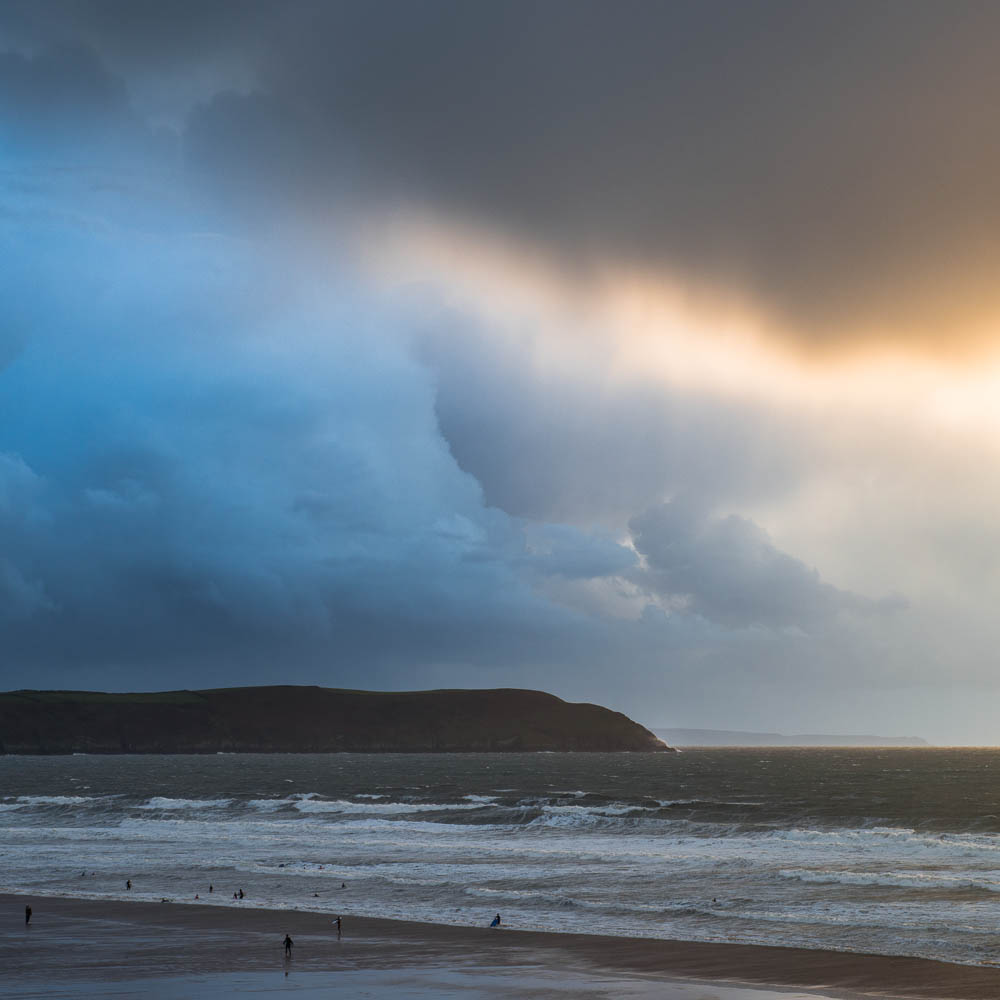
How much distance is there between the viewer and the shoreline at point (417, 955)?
35438 mm

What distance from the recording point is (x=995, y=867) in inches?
2365

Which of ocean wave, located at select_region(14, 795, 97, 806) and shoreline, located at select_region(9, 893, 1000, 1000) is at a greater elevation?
shoreline, located at select_region(9, 893, 1000, 1000)

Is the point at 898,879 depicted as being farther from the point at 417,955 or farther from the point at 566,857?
the point at 417,955

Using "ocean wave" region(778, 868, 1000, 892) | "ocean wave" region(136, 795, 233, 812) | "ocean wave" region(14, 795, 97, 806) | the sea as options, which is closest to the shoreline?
the sea

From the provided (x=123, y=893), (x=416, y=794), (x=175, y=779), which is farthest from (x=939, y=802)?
(x=175, y=779)

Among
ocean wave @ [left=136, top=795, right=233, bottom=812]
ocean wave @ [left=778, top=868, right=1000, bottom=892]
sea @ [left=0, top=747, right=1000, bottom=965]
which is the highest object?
ocean wave @ [left=778, top=868, right=1000, bottom=892]

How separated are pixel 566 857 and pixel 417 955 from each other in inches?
1098

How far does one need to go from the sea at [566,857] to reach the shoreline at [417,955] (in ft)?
7.37

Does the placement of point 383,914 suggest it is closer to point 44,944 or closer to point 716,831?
point 44,944

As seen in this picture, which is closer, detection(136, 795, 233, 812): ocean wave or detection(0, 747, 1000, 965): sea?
detection(0, 747, 1000, 965): sea

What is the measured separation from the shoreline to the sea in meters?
2.25

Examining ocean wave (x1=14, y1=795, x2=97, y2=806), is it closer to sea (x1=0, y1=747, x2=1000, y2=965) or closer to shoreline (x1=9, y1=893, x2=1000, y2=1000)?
sea (x1=0, y1=747, x2=1000, y2=965)

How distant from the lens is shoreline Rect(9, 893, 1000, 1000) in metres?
35.4

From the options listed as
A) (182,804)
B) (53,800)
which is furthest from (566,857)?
(53,800)
